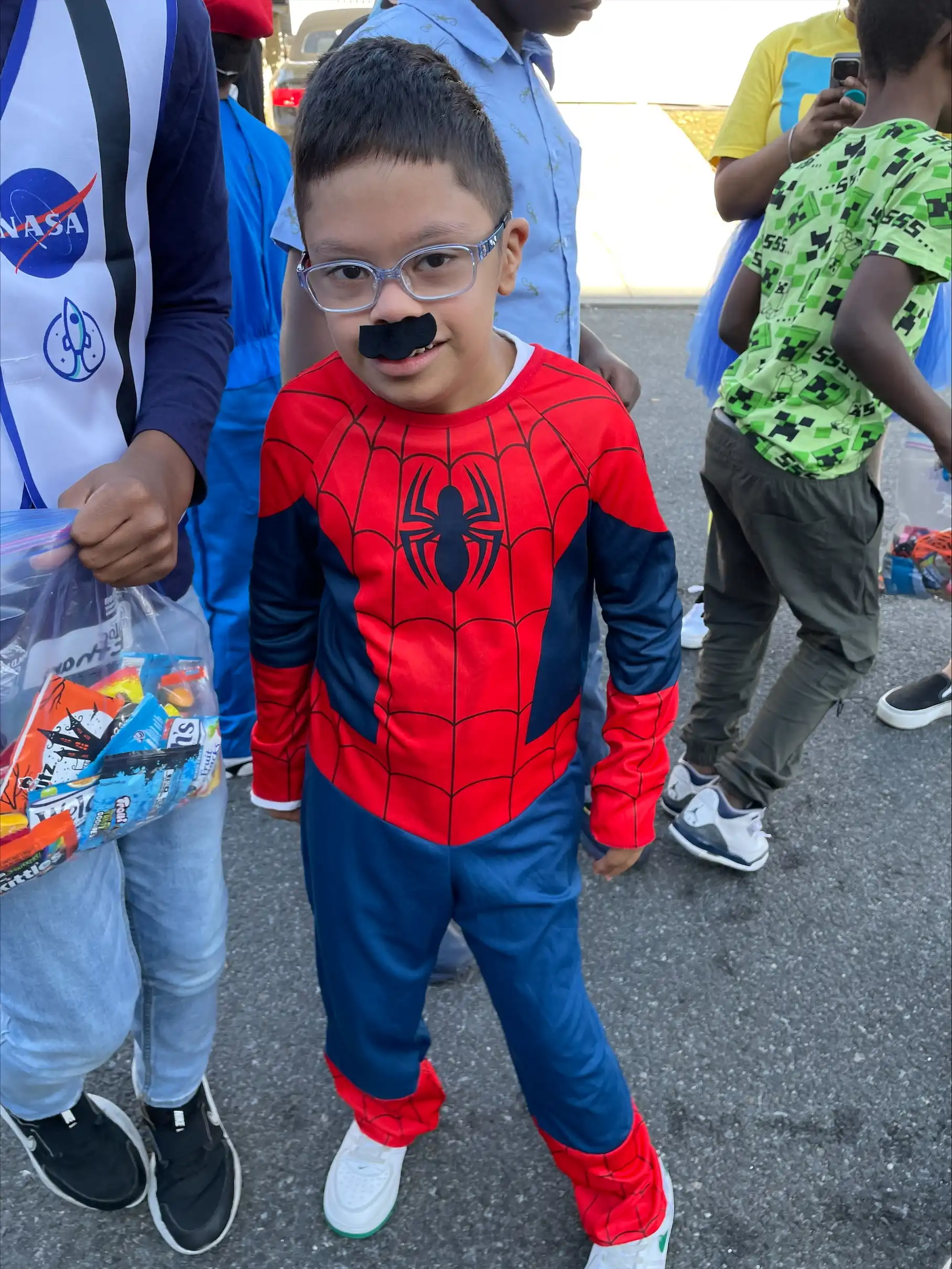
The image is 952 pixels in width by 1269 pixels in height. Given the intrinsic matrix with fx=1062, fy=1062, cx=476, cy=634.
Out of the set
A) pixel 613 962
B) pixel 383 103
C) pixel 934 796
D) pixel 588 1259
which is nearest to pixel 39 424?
pixel 383 103

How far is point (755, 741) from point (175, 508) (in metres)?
1.66

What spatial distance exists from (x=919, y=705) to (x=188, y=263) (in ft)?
8.51

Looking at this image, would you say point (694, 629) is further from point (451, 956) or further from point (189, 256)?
point (189, 256)

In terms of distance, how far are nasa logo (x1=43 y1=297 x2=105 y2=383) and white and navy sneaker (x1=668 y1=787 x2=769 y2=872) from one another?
1.84 metres

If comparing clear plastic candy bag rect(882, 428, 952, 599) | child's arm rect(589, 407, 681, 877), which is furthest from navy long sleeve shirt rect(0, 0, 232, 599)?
clear plastic candy bag rect(882, 428, 952, 599)

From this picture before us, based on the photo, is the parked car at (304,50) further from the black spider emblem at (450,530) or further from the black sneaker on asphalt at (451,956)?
the black spider emblem at (450,530)

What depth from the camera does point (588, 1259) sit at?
5.83ft

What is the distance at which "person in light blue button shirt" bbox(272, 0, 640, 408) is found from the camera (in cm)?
173

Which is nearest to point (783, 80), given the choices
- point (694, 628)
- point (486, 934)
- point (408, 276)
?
point (694, 628)

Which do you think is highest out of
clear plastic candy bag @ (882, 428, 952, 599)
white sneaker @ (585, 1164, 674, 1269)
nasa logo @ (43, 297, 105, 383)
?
nasa logo @ (43, 297, 105, 383)

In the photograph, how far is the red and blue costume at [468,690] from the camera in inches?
54.1

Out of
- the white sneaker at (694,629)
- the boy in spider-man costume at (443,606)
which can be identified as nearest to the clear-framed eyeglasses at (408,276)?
the boy in spider-man costume at (443,606)

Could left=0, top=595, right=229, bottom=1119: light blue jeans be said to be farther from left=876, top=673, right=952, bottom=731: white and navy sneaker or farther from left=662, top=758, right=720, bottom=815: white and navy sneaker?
left=876, top=673, right=952, bottom=731: white and navy sneaker

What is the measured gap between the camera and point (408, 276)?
4.10 ft
